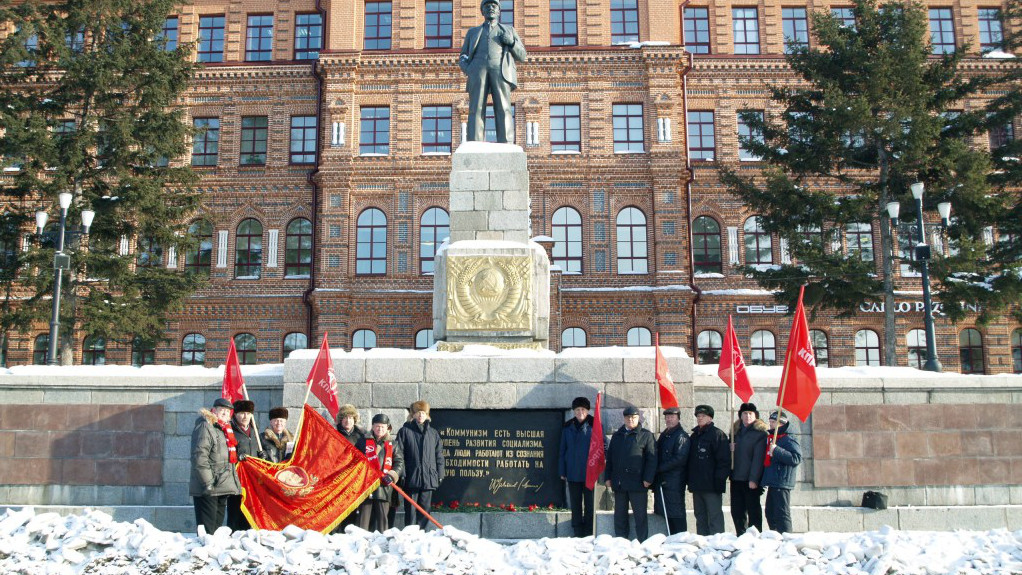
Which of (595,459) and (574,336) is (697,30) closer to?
(574,336)

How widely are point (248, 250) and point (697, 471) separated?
78.8 feet

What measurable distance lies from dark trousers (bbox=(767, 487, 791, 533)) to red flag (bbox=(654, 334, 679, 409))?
137 centimetres

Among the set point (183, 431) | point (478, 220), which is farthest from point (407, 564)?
point (478, 220)

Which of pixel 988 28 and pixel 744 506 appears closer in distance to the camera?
pixel 744 506

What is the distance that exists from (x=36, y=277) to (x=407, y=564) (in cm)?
1902

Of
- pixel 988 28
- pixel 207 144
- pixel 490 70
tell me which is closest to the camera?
pixel 490 70

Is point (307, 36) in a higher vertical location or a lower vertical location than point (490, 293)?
higher

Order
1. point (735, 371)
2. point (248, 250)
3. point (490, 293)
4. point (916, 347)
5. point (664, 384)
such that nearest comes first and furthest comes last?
point (664, 384), point (735, 371), point (490, 293), point (916, 347), point (248, 250)

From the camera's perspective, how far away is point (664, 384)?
9.17m

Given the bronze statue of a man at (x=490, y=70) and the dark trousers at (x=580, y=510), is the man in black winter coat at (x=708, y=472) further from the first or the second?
the bronze statue of a man at (x=490, y=70)

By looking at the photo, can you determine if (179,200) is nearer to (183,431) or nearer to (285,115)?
(285,115)

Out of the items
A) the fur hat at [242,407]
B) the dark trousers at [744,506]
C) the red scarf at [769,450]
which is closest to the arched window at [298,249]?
the fur hat at [242,407]

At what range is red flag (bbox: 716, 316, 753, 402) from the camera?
959 centimetres

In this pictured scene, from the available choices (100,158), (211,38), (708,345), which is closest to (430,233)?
(708,345)
